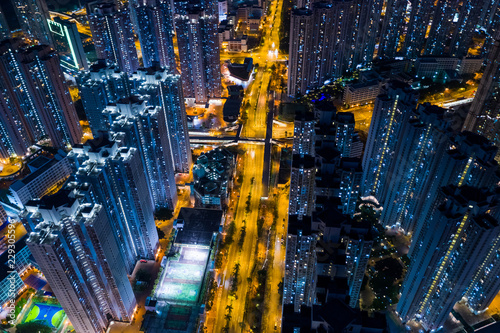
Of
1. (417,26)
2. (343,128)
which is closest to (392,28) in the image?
(417,26)

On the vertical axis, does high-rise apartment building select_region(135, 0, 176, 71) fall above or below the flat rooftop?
above

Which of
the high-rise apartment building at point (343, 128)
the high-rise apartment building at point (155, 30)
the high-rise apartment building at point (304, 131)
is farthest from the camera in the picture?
the high-rise apartment building at point (155, 30)

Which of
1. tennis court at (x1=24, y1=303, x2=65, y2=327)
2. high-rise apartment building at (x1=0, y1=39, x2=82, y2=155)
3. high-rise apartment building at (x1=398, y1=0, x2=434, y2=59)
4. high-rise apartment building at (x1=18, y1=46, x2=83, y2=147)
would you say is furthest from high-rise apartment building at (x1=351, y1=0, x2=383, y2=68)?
tennis court at (x1=24, y1=303, x2=65, y2=327)

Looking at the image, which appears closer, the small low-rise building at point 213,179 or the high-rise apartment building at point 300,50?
the small low-rise building at point 213,179

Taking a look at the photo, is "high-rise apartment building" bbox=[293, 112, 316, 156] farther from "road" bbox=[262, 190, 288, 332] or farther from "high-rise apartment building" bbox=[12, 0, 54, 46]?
"high-rise apartment building" bbox=[12, 0, 54, 46]

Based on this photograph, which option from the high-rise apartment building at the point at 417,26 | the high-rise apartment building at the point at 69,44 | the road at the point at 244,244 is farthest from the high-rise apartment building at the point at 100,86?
the high-rise apartment building at the point at 417,26

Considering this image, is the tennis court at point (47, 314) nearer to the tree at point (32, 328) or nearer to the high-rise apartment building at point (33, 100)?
the tree at point (32, 328)
